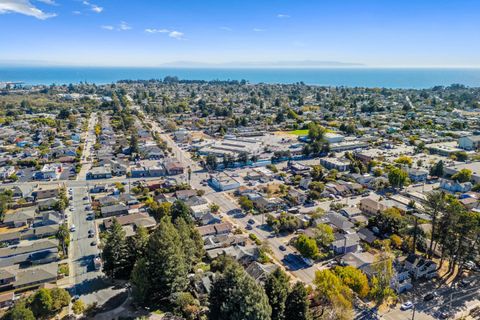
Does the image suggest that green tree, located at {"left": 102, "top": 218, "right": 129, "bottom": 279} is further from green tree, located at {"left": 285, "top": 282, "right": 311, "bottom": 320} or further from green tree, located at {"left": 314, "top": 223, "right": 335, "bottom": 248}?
→ green tree, located at {"left": 314, "top": 223, "right": 335, "bottom": 248}

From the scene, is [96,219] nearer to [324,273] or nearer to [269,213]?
[269,213]

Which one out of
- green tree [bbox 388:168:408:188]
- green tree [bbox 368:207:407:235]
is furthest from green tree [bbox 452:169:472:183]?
green tree [bbox 368:207:407:235]

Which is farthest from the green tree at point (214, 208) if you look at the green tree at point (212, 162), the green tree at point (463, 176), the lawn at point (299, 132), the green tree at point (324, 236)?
the lawn at point (299, 132)

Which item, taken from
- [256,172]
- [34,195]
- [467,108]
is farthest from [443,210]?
[467,108]

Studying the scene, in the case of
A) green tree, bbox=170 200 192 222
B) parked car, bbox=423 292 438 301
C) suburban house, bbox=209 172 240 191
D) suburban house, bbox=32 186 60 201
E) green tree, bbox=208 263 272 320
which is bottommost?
parked car, bbox=423 292 438 301

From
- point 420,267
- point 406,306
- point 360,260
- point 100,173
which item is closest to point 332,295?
point 406,306

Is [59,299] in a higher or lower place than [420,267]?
higher

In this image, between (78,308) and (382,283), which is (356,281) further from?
(78,308)
